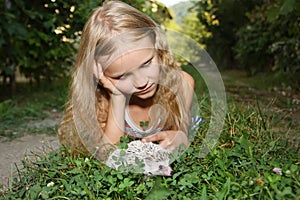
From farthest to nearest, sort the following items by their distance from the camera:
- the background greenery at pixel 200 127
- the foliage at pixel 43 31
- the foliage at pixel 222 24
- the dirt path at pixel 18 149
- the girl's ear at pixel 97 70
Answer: the foliage at pixel 222 24 → the foliage at pixel 43 31 → the dirt path at pixel 18 149 → the girl's ear at pixel 97 70 → the background greenery at pixel 200 127

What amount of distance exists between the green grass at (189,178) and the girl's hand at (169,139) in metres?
0.08

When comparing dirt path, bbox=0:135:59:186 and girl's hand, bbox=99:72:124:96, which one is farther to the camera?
dirt path, bbox=0:135:59:186

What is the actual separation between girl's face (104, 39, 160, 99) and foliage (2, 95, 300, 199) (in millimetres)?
341

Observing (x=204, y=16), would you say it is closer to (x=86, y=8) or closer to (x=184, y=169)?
(x=86, y=8)

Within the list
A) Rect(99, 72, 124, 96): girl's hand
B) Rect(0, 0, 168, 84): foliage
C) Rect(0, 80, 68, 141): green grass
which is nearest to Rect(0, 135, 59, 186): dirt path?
Rect(0, 80, 68, 141): green grass

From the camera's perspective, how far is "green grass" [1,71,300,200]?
144cm

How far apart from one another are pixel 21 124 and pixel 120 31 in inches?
71.9

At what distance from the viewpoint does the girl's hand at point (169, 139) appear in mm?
1950

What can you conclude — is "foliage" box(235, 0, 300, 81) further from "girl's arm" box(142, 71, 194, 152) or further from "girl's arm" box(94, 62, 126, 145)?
"girl's arm" box(94, 62, 126, 145)

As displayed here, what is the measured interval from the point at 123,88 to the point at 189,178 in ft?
1.76

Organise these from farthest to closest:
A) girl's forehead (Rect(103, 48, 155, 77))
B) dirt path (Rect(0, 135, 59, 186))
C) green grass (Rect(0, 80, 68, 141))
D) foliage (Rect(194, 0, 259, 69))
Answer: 1. foliage (Rect(194, 0, 259, 69))
2. green grass (Rect(0, 80, 68, 141))
3. dirt path (Rect(0, 135, 59, 186))
4. girl's forehead (Rect(103, 48, 155, 77))

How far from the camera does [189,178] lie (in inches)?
62.8

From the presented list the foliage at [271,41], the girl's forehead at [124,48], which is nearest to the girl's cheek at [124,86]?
the girl's forehead at [124,48]

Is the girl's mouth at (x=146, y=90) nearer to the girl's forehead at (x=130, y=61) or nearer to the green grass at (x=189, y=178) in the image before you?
the girl's forehead at (x=130, y=61)
